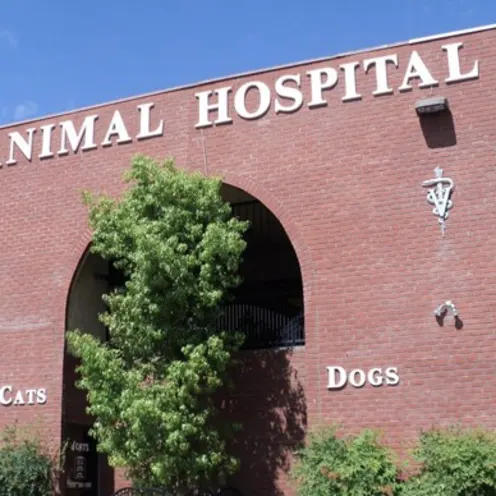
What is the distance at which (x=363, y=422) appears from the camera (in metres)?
12.6

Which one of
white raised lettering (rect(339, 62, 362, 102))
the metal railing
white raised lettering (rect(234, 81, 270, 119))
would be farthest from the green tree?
white raised lettering (rect(339, 62, 362, 102))

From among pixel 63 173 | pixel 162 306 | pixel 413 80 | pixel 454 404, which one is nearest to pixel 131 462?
pixel 162 306

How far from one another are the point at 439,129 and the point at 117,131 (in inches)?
A: 218

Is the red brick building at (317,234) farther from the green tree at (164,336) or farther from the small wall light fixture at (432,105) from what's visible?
the green tree at (164,336)

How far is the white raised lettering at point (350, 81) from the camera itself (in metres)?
13.9

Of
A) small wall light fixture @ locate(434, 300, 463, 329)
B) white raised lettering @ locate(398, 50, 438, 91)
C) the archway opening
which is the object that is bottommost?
small wall light fixture @ locate(434, 300, 463, 329)

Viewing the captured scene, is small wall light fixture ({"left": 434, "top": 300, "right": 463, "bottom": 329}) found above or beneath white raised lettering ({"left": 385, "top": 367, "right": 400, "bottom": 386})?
above

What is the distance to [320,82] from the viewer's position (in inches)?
559

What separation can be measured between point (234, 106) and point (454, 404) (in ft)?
19.4

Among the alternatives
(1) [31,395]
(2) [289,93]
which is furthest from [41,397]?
(2) [289,93]

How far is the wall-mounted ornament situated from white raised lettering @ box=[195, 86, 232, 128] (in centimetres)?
358

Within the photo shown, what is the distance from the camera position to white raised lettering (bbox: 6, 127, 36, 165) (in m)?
16.2

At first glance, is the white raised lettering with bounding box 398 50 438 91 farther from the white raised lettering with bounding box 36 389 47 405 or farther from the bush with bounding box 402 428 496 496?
the white raised lettering with bounding box 36 389 47 405

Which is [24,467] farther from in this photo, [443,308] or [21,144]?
[443,308]
